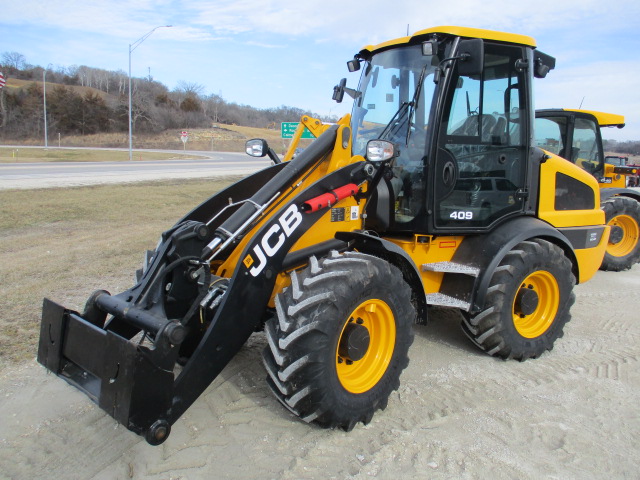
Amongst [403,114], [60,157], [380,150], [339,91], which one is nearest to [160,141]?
[60,157]

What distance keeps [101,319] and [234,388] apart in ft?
3.61

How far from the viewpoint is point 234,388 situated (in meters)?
3.85

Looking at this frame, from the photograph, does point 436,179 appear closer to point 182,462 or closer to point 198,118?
point 182,462

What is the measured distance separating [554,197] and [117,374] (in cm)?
414

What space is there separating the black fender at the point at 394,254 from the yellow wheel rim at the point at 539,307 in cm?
102

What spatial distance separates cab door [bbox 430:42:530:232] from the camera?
4102mm

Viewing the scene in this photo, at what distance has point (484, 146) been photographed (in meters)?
4.30

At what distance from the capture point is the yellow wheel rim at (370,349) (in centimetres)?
338

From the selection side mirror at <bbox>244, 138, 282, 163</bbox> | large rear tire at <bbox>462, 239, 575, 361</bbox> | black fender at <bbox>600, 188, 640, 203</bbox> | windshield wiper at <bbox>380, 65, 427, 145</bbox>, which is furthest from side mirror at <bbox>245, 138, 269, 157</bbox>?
black fender at <bbox>600, 188, 640, 203</bbox>

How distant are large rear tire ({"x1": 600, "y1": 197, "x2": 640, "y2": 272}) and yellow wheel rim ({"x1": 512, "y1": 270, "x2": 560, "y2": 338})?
426 cm

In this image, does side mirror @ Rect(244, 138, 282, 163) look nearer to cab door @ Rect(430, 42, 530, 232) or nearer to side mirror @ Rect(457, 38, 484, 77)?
cab door @ Rect(430, 42, 530, 232)

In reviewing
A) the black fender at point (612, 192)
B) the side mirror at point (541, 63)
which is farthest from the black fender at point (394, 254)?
the black fender at point (612, 192)

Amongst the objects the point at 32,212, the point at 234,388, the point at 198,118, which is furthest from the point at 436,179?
the point at 198,118

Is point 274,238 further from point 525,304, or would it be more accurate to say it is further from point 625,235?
point 625,235
